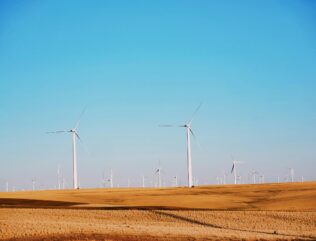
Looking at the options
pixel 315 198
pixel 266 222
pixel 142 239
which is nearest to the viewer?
pixel 142 239

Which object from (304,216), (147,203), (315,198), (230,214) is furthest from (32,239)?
(315,198)

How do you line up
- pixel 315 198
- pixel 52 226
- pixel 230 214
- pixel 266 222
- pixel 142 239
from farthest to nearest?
pixel 315 198 → pixel 230 214 → pixel 266 222 → pixel 52 226 → pixel 142 239

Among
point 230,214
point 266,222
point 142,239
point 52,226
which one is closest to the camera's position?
point 142,239

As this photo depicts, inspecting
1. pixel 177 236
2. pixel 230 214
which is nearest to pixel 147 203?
pixel 230 214

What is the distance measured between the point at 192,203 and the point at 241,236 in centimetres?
2740

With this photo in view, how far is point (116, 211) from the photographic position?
160ft

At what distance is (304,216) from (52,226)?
20327 millimetres

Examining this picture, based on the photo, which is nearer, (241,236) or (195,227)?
(241,236)

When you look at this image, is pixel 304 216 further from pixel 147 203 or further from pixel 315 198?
pixel 147 203

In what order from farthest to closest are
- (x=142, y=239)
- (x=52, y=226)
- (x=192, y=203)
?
1. (x=192, y=203)
2. (x=52, y=226)
3. (x=142, y=239)

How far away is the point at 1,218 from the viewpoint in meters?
43.1

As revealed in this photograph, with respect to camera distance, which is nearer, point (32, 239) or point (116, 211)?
point (32, 239)

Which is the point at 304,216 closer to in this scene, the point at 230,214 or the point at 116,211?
Answer: the point at 230,214

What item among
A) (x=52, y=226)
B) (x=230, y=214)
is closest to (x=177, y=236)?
(x=52, y=226)
